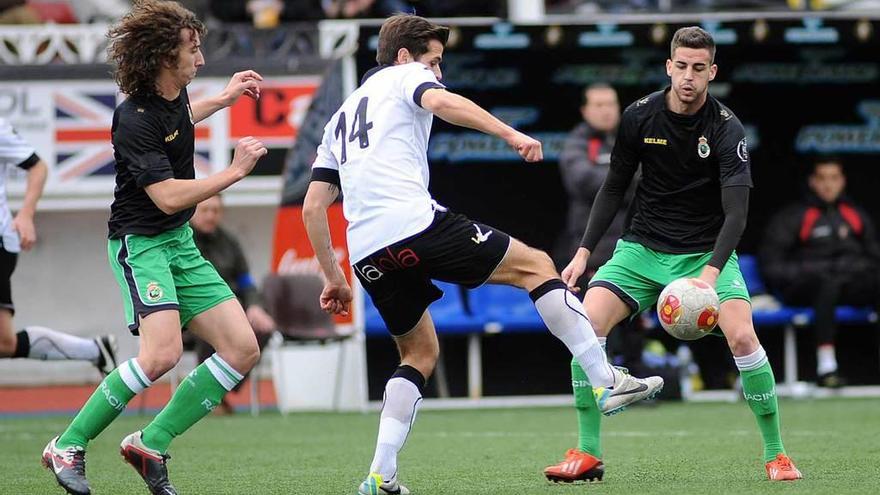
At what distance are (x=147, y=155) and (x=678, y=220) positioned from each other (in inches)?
97.1

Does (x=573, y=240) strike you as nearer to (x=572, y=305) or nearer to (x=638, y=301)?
(x=638, y=301)

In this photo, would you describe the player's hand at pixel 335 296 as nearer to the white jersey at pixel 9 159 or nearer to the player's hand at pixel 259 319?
the white jersey at pixel 9 159

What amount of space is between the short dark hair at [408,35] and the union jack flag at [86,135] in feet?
23.3

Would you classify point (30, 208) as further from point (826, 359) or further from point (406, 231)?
point (826, 359)

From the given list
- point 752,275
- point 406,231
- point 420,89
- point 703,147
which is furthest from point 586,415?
point 752,275

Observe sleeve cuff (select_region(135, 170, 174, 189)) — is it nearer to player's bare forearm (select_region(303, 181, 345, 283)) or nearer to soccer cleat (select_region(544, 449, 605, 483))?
player's bare forearm (select_region(303, 181, 345, 283))

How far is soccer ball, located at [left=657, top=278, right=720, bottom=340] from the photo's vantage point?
6.48 metres

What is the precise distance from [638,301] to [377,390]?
7.09 m

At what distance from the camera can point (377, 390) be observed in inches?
550

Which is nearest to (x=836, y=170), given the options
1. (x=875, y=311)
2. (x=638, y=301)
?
(x=875, y=311)

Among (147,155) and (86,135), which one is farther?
(86,135)

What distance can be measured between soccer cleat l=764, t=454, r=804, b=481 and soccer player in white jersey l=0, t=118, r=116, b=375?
14.1 ft

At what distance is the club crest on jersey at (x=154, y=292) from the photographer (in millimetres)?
6359

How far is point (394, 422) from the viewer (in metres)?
6.30
